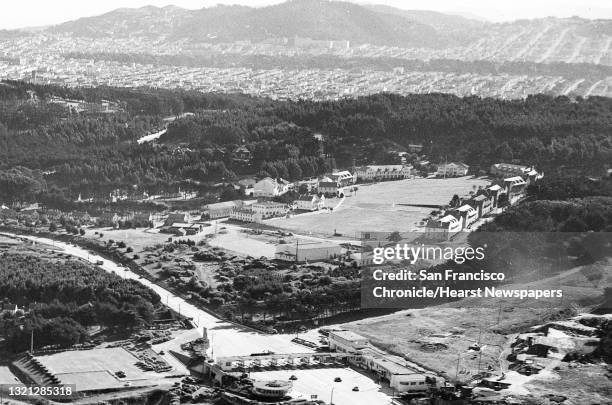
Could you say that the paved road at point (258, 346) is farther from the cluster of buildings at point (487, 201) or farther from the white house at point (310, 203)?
the white house at point (310, 203)

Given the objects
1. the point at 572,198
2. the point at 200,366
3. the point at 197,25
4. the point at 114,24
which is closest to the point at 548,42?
the point at 197,25

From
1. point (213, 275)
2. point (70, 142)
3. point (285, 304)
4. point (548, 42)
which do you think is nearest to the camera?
point (285, 304)

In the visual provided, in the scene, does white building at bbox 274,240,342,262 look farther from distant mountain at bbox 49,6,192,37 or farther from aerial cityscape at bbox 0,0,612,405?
distant mountain at bbox 49,6,192,37

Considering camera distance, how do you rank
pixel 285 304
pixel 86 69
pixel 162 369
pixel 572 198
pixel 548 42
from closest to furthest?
pixel 162 369 < pixel 285 304 < pixel 572 198 < pixel 86 69 < pixel 548 42

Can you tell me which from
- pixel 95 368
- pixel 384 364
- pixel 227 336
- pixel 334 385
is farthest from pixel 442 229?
pixel 95 368

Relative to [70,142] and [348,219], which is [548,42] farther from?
[348,219]

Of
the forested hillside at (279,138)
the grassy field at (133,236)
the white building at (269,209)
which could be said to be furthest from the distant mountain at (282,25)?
the grassy field at (133,236)
